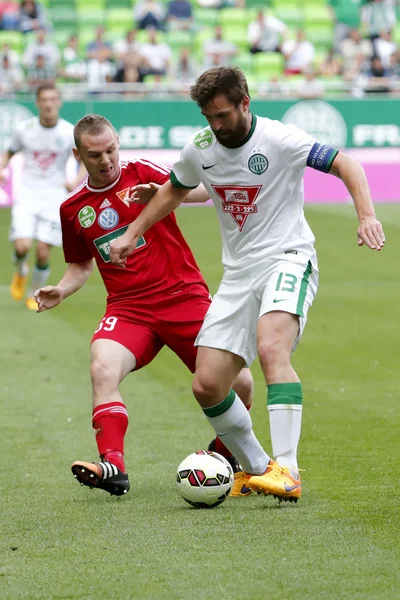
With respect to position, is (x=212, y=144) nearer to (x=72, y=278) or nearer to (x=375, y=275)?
(x=72, y=278)

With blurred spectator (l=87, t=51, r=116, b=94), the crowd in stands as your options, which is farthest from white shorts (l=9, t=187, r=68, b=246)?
blurred spectator (l=87, t=51, r=116, b=94)

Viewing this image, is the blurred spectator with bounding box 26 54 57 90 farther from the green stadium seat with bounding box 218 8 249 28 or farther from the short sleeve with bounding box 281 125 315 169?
the short sleeve with bounding box 281 125 315 169

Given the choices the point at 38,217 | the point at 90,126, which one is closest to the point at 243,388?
the point at 90,126

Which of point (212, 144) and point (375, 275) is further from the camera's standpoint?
point (375, 275)

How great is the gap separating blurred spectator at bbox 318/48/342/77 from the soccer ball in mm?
20473

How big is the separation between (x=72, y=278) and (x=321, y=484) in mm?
1836

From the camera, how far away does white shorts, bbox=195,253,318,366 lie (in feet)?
18.1

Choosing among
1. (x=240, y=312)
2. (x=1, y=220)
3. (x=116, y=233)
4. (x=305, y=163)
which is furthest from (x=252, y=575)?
(x=1, y=220)

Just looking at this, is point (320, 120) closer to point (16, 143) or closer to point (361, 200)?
point (16, 143)

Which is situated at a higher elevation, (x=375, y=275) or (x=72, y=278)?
(x=72, y=278)

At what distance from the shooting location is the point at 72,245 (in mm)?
6520

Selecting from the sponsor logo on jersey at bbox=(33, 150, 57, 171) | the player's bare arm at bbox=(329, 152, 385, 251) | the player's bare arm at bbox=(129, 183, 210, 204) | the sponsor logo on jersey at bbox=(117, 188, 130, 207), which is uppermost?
the player's bare arm at bbox=(329, 152, 385, 251)

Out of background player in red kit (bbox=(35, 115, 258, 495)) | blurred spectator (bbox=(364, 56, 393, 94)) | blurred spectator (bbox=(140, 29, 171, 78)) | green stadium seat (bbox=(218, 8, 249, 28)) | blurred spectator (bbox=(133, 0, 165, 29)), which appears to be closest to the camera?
background player in red kit (bbox=(35, 115, 258, 495))

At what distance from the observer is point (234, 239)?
18.8ft
